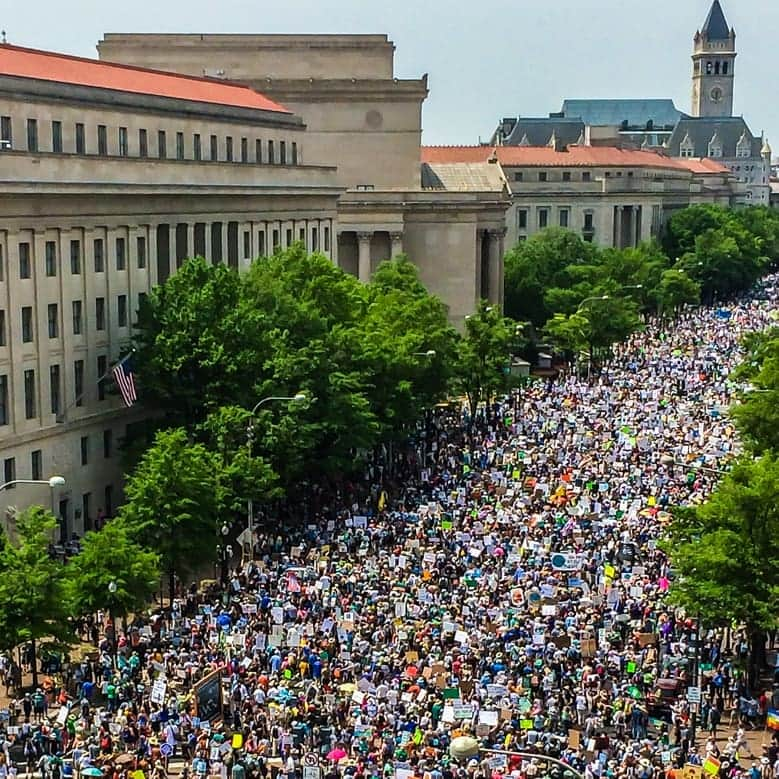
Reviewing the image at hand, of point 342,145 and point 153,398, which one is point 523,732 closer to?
point 153,398

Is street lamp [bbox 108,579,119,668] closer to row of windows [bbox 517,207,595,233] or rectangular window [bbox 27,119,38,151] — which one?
rectangular window [bbox 27,119,38,151]

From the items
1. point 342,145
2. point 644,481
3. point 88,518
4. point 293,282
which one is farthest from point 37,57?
point 342,145

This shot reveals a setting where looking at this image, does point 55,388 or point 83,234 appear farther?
point 83,234

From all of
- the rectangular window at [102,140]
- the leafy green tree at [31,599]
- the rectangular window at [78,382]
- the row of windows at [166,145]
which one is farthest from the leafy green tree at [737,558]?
the rectangular window at [102,140]

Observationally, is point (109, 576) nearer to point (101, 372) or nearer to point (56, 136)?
point (101, 372)

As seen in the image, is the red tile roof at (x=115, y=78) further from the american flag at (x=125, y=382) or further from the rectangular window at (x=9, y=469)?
the rectangular window at (x=9, y=469)

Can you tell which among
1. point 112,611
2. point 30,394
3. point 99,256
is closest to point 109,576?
point 112,611

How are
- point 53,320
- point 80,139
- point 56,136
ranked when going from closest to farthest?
point 53,320, point 56,136, point 80,139
